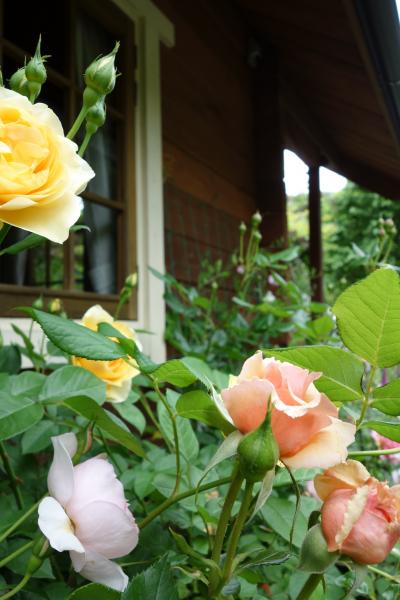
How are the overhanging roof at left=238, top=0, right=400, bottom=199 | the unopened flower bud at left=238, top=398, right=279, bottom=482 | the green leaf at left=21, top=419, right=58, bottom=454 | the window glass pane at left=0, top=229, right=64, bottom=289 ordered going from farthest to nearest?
1. the overhanging roof at left=238, top=0, right=400, bottom=199
2. the window glass pane at left=0, top=229, right=64, bottom=289
3. the green leaf at left=21, top=419, right=58, bottom=454
4. the unopened flower bud at left=238, top=398, right=279, bottom=482

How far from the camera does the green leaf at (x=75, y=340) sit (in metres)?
0.37

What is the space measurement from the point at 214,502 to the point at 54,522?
1.00ft

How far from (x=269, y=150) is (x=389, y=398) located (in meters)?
3.23

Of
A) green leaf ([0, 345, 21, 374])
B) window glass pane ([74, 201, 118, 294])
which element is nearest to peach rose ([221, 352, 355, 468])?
green leaf ([0, 345, 21, 374])

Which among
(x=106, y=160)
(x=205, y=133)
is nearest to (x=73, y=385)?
(x=106, y=160)

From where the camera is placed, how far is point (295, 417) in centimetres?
30

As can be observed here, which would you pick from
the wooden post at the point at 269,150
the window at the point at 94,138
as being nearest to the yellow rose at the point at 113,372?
the window at the point at 94,138

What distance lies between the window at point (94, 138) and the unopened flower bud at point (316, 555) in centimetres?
141

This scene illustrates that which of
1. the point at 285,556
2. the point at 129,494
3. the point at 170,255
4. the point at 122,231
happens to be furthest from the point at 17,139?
the point at 170,255

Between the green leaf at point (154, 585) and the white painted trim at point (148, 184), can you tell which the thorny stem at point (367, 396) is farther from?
the white painted trim at point (148, 184)

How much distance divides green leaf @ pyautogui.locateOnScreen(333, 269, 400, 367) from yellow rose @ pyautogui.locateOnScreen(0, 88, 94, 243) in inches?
7.4

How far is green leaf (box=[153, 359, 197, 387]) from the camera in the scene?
37cm

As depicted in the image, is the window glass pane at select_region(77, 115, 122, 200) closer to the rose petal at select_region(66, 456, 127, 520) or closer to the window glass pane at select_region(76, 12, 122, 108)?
the window glass pane at select_region(76, 12, 122, 108)

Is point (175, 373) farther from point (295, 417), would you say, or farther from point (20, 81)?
point (20, 81)
